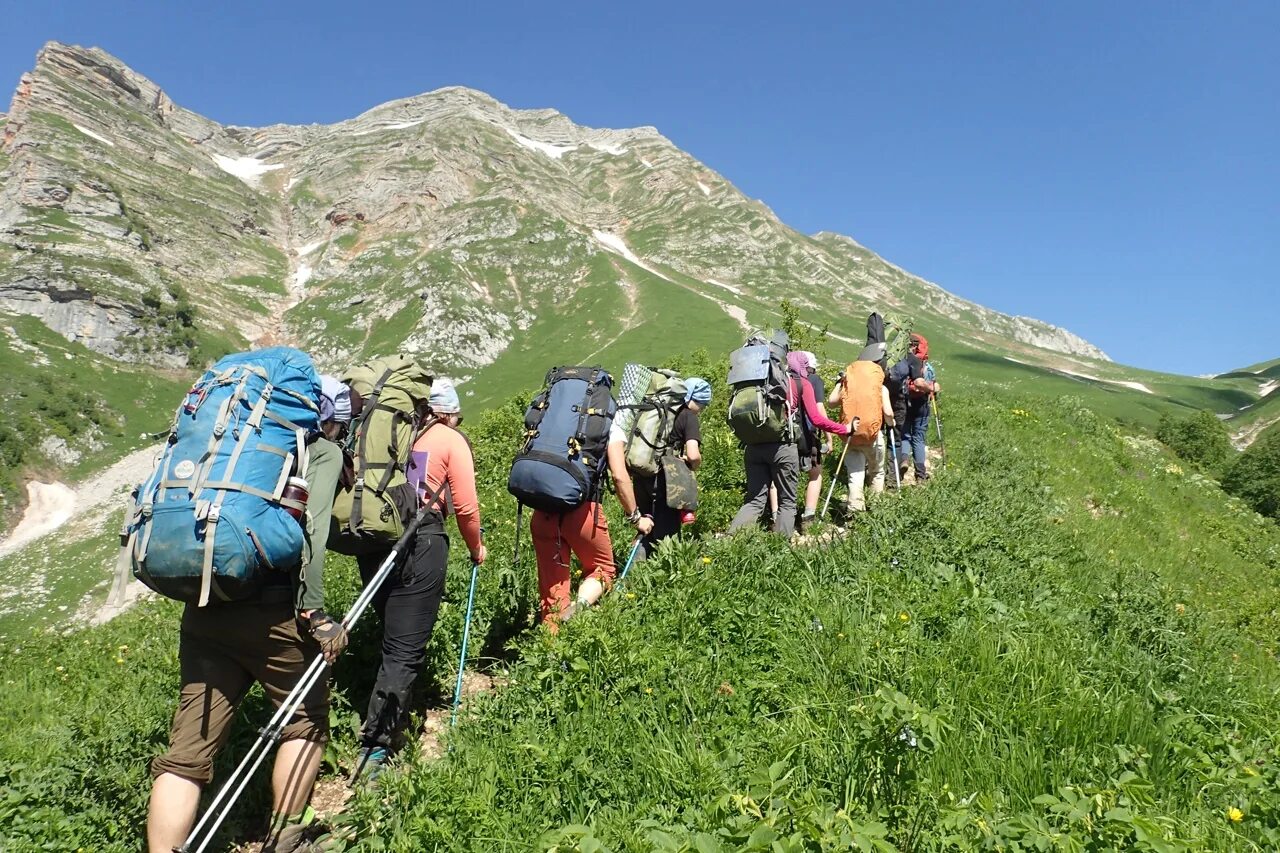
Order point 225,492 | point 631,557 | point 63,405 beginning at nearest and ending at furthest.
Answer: point 225,492, point 631,557, point 63,405

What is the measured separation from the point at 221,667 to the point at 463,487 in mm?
1976

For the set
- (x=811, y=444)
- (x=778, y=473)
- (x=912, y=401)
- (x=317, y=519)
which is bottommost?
(x=317, y=519)

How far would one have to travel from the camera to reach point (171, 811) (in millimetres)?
3504

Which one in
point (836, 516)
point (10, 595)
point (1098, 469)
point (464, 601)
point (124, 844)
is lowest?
point (10, 595)

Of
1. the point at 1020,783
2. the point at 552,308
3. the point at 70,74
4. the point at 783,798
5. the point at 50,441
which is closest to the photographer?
the point at 783,798

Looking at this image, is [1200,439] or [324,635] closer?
[324,635]

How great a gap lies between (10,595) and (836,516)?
73.1 metres

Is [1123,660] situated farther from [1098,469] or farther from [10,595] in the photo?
[10,595]

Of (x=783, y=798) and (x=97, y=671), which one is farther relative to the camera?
(x=97, y=671)

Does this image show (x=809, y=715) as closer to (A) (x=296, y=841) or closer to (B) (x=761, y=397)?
(A) (x=296, y=841)

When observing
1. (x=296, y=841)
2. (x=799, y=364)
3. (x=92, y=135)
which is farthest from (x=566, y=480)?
(x=92, y=135)

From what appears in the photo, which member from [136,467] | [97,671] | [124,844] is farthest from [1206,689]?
[136,467]

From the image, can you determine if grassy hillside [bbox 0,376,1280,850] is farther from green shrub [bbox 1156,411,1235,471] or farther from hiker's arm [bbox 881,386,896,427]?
green shrub [bbox 1156,411,1235,471]

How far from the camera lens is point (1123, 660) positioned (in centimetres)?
456
